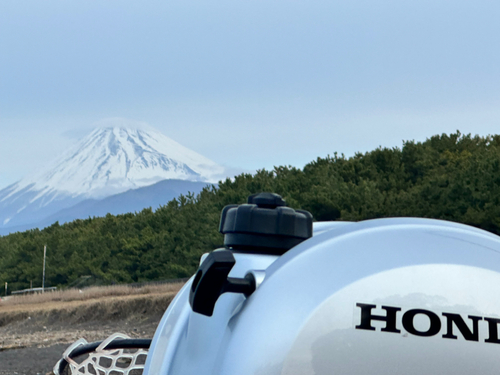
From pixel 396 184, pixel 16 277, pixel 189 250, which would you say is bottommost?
pixel 16 277

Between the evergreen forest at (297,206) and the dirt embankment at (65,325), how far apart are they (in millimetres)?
9124

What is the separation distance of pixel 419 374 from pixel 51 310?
19096 mm

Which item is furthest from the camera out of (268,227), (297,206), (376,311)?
(297,206)

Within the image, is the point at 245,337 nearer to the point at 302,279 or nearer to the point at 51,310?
the point at 302,279

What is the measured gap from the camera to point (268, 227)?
49.8 inches

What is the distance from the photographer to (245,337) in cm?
103

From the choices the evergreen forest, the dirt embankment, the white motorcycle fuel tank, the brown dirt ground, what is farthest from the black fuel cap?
the evergreen forest

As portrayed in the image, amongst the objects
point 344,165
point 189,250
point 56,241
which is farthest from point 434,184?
point 56,241

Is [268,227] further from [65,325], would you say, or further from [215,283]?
[65,325]

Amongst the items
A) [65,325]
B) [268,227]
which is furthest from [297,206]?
[268,227]

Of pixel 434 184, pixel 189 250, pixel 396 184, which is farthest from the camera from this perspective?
pixel 189 250

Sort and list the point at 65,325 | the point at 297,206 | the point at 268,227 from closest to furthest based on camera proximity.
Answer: the point at 268,227 < the point at 65,325 < the point at 297,206

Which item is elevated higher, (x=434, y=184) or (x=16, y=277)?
(x=434, y=184)

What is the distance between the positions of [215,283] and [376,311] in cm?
27
